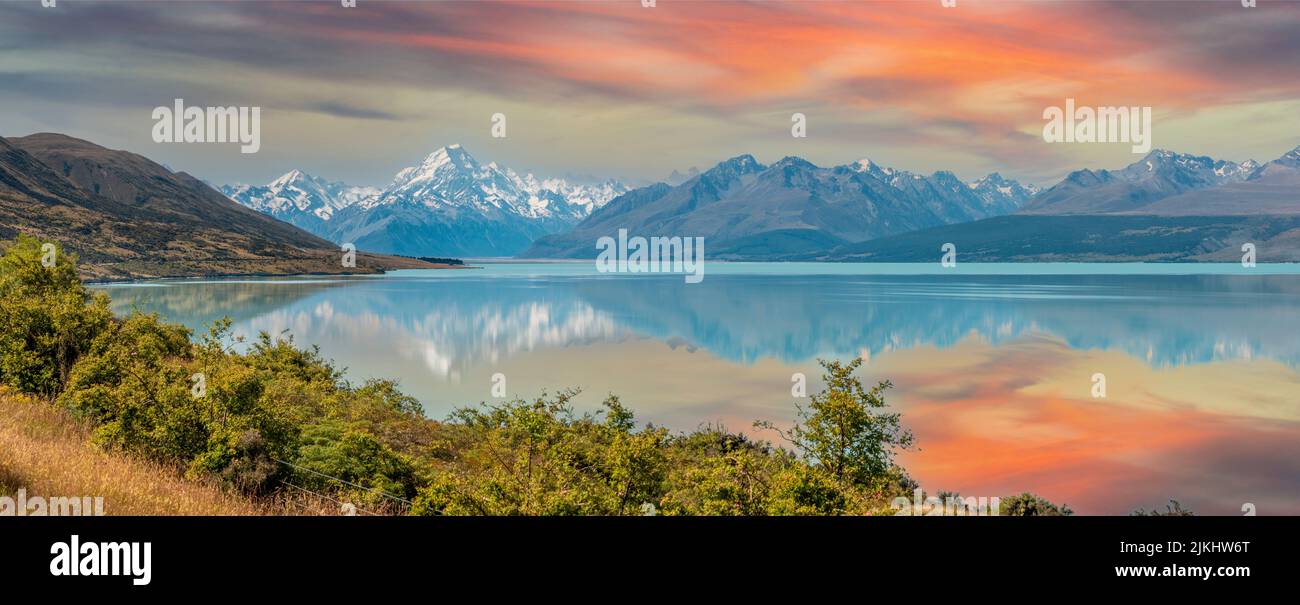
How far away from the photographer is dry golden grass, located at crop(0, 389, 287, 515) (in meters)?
13.4

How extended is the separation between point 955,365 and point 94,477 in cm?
6397

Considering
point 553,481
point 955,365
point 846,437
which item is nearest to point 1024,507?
point 846,437

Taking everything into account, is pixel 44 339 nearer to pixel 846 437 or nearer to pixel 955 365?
pixel 846 437

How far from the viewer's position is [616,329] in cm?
9619

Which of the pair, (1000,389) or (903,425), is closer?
(903,425)

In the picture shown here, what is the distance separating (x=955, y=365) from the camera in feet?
221

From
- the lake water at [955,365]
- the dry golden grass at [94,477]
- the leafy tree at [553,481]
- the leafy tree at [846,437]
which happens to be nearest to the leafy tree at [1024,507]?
the lake water at [955,365]

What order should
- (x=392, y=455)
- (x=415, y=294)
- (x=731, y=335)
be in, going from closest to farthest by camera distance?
(x=392, y=455)
(x=731, y=335)
(x=415, y=294)
